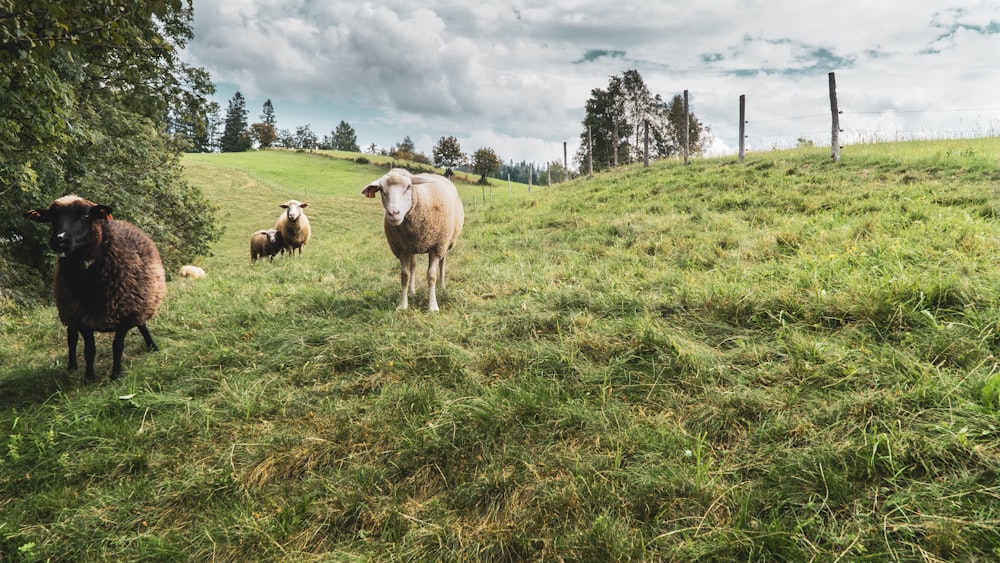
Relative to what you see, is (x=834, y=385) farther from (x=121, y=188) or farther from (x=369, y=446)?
(x=121, y=188)

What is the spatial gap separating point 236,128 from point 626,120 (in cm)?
9895

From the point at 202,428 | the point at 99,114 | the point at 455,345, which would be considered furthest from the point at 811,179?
the point at 99,114

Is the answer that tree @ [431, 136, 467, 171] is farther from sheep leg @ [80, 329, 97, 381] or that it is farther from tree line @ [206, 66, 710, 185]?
sheep leg @ [80, 329, 97, 381]

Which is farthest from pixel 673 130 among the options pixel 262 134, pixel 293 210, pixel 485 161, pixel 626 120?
pixel 262 134

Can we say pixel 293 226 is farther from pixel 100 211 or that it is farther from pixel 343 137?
pixel 343 137

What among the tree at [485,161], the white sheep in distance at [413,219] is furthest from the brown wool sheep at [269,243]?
the tree at [485,161]

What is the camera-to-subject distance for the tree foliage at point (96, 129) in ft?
10.4

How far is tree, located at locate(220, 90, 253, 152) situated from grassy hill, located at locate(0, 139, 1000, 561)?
10940 centimetres

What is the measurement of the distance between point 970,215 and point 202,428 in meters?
8.94

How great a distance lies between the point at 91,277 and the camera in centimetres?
404

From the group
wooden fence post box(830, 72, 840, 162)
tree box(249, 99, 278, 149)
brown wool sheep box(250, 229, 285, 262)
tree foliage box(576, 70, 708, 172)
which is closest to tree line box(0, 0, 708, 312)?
brown wool sheep box(250, 229, 285, 262)

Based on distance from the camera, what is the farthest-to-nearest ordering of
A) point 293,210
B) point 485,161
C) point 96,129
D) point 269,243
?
point 485,161 < point 269,243 < point 293,210 < point 96,129

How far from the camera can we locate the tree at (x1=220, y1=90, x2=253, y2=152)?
9531 cm

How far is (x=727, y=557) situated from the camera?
1734mm
